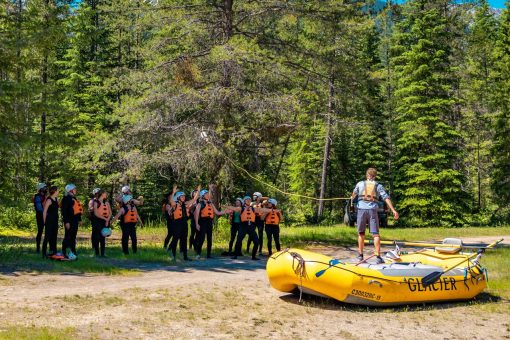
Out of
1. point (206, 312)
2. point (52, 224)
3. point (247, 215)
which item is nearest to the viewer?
point (206, 312)

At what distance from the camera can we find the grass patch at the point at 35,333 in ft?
Result: 22.7

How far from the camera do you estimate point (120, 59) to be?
35250 mm

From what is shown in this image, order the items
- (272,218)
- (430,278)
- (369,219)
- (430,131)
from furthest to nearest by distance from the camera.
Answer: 1. (430,131)
2. (272,218)
3. (369,219)
4. (430,278)

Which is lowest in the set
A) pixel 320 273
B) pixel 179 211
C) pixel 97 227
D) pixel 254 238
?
pixel 320 273

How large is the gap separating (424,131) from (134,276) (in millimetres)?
25623

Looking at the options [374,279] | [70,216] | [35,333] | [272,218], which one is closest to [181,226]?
[272,218]

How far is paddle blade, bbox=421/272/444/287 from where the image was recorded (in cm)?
966

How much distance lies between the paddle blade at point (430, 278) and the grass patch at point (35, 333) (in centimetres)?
621

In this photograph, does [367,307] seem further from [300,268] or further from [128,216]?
[128,216]

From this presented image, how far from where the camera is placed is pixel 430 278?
31.9 feet

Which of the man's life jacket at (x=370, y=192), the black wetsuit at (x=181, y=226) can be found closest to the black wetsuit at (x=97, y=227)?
the black wetsuit at (x=181, y=226)

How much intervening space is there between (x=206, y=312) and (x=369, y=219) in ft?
13.4

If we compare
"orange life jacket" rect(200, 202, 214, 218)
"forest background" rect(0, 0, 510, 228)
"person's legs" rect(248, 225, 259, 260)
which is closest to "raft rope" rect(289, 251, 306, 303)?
"orange life jacket" rect(200, 202, 214, 218)

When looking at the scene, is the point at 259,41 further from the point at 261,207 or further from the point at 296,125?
the point at 261,207
